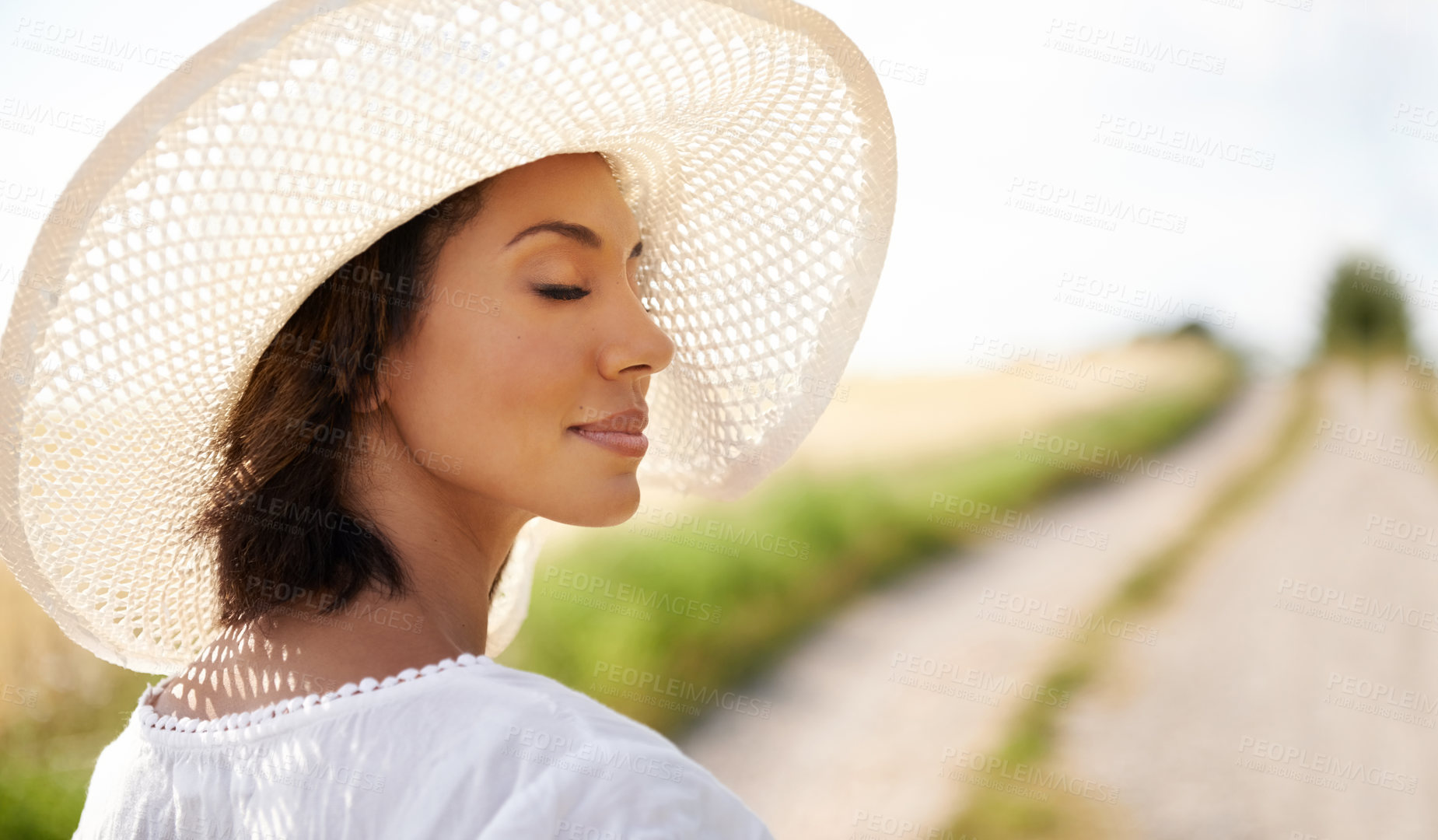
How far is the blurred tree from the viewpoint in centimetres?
1224

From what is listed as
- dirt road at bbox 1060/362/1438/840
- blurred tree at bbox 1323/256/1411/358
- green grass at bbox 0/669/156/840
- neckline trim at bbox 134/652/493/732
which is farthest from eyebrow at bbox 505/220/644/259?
blurred tree at bbox 1323/256/1411/358

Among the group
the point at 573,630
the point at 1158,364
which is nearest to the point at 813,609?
the point at 573,630

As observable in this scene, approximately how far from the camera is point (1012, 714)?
7078mm

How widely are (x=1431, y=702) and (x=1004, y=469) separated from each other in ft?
12.4

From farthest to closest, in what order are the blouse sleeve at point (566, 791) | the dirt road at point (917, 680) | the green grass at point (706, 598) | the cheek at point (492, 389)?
the dirt road at point (917, 680) < the green grass at point (706, 598) < the cheek at point (492, 389) < the blouse sleeve at point (566, 791)

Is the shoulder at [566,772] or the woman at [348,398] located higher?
the woman at [348,398]

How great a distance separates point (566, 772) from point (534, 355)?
1.36 ft

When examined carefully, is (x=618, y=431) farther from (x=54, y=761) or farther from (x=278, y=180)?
(x=54, y=761)

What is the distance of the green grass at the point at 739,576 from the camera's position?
20.0 ft

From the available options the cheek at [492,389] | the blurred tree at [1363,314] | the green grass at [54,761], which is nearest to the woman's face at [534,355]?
the cheek at [492,389]

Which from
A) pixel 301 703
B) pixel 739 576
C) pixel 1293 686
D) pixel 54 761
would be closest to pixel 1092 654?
pixel 1293 686

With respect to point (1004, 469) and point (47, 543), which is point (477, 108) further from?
point (1004, 469)

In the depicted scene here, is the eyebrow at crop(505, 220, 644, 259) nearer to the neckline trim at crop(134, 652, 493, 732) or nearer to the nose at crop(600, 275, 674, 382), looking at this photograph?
the nose at crop(600, 275, 674, 382)

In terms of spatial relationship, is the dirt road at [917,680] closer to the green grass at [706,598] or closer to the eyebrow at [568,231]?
the green grass at [706,598]
